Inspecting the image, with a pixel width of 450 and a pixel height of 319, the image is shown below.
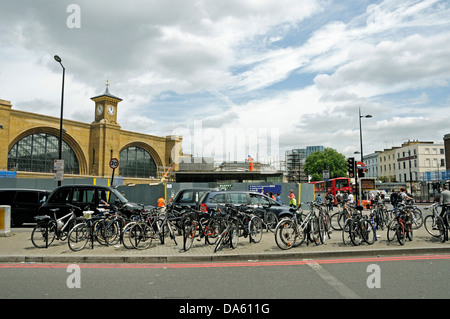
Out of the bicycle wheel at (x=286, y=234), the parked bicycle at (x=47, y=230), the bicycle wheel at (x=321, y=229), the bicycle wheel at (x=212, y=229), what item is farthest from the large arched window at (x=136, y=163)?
the bicycle wheel at (x=286, y=234)

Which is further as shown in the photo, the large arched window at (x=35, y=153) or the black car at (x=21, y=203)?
the large arched window at (x=35, y=153)

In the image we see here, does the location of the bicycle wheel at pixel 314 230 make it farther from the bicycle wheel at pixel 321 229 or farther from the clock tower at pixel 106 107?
the clock tower at pixel 106 107

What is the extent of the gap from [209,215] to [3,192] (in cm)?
1056

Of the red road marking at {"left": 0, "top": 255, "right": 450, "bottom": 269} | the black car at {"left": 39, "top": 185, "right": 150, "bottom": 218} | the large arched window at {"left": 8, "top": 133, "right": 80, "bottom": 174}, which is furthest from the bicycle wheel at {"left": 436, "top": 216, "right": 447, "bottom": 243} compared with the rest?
the large arched window at {"left": 8, "top": 133, "right": 80, "bottom": 174}

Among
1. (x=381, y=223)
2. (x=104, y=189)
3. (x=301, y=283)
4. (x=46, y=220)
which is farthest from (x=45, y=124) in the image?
(x=301, y=283)

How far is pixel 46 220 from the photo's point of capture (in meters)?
8.99

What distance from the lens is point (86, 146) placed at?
46.8 metres

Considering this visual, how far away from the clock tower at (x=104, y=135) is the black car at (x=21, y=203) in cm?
3297

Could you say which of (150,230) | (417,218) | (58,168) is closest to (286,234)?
(150,230)

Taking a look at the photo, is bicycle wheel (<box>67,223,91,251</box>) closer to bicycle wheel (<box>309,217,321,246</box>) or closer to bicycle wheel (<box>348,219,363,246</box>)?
bicycle wheel (<box>309,217,321,246</box>)

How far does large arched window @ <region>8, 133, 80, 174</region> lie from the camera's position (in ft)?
130

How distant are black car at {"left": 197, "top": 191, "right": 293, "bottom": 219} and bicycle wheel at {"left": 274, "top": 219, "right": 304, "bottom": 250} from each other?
3.32 meters

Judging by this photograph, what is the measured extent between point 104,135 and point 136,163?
29.4ft

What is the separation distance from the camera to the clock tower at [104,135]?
47031mm
